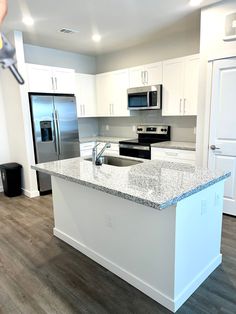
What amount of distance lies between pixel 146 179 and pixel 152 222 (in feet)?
1.14

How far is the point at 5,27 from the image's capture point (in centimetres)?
353

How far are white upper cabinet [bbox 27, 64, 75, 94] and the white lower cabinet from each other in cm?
215

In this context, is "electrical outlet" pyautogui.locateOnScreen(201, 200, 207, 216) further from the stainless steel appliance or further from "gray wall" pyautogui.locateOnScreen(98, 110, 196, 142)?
"gray wall" pyautogui.locateOnScreen(98, 110, 196, 142)

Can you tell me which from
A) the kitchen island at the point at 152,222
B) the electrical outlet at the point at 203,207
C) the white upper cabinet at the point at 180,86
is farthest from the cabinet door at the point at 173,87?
the electrical outlet at the point at 203,207

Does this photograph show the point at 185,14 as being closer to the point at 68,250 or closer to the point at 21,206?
the point at 68,250

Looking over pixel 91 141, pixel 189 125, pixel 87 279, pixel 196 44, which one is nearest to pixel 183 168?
pixel 87 279

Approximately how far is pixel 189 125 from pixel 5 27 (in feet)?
11.3

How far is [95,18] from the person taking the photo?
3.31 m

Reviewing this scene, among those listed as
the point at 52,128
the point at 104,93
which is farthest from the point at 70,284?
the point at 104,93

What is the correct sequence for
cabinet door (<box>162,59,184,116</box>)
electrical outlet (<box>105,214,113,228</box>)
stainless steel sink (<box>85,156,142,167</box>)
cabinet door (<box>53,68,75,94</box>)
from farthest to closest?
cabinet door (<box>53,68,75,94</box>) → cabinet door (<box>162,59,184,116</box>) → stainless steel sink (<box>85,156,142,167</box>) → electrical outlet (<box>105,214,113,228</box>)

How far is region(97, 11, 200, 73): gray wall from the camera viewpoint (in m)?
3.79

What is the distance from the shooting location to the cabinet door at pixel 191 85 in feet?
12.1

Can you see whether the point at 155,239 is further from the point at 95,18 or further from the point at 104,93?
the point at 104,93

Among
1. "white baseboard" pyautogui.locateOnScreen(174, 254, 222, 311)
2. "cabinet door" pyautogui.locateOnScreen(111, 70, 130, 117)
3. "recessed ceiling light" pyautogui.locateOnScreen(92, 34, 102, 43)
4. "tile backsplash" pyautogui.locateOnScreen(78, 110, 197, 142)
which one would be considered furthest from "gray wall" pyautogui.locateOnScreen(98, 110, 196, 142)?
"white baseboard" pyautogui.locateOnScreen(174, 254, 222, 311)
